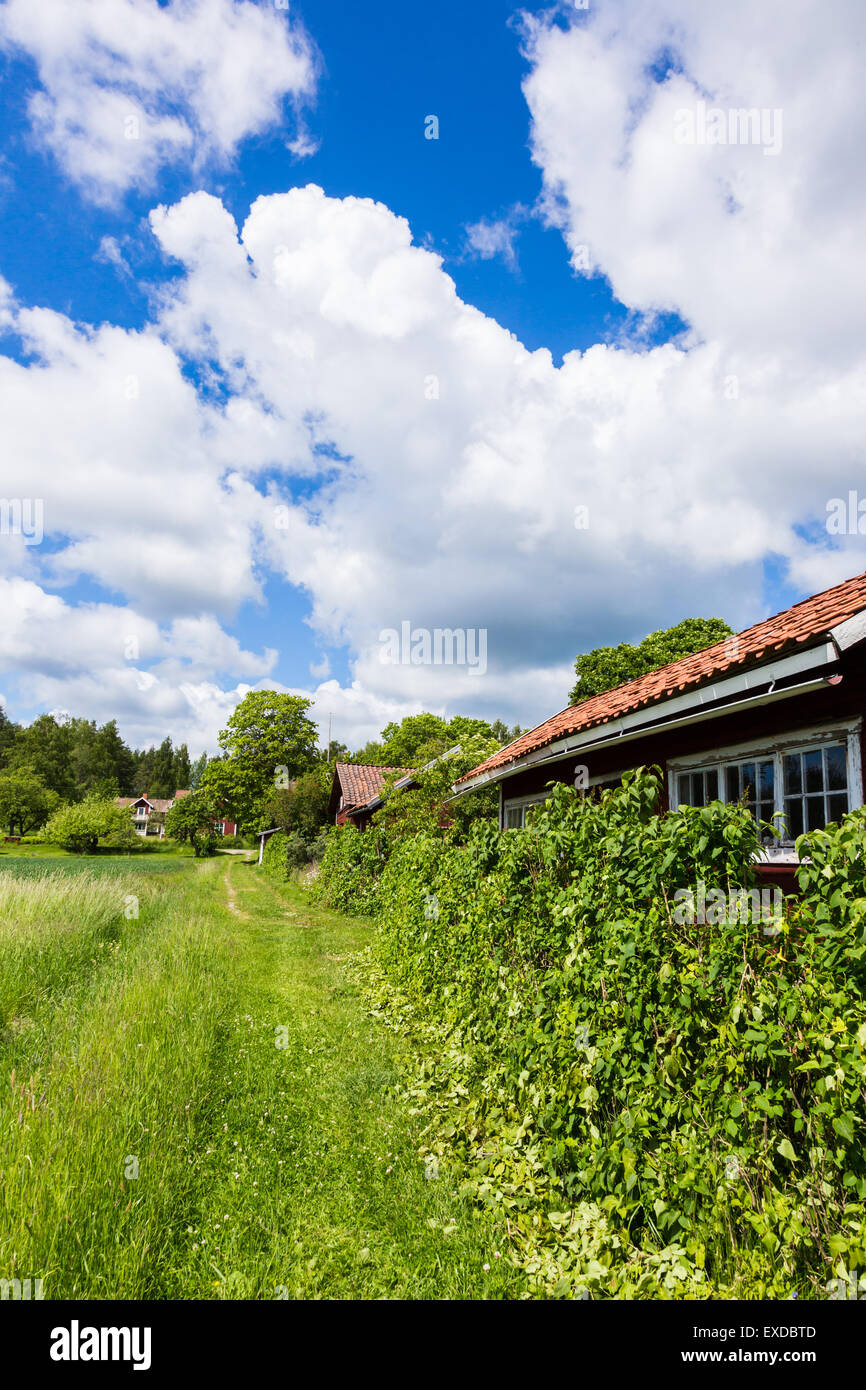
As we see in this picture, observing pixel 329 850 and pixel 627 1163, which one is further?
pixel 329 850

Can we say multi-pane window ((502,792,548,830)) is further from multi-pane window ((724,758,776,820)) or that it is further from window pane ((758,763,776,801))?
window pane ((758,763,776,801))

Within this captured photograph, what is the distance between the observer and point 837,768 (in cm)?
525

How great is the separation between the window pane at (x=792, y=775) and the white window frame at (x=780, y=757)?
0.13 feet

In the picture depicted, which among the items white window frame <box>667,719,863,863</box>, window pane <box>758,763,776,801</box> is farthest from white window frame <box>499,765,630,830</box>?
window pane <box>758,763,776,801</box>

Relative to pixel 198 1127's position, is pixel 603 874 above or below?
above

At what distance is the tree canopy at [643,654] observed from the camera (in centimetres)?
3178

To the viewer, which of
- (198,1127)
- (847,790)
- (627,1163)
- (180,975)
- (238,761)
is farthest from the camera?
(238,761)

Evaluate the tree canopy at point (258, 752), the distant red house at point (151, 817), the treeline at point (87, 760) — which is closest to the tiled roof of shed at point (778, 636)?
the tree canopy at point (258, 752)

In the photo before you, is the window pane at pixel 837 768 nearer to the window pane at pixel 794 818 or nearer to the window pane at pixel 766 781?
the window pane at pixel 794 818

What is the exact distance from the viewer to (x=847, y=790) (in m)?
5.09

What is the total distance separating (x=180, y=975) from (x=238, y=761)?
139 ft

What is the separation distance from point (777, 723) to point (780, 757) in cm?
30

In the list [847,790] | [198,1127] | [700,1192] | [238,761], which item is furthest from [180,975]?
[238,761]
